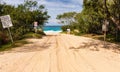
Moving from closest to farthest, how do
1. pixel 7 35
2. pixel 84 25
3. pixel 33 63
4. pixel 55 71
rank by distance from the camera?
pixel 55 71 → pixel 33 63 → pixel 7 35 → pixel 84 25

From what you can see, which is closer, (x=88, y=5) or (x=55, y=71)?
(x=55, y=71)

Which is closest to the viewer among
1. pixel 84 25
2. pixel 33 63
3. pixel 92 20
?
pixel 33 63

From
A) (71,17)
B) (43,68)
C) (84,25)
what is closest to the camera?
(43,68)

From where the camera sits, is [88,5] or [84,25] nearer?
[88,5]

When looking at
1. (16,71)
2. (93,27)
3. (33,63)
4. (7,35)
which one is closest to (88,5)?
(7,35)

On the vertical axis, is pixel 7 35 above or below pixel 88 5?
below

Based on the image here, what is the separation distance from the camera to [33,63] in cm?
1207

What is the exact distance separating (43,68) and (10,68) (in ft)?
5.27

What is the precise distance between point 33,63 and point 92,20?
112 ft

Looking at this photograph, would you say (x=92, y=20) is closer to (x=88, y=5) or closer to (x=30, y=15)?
(x=30, y=15)

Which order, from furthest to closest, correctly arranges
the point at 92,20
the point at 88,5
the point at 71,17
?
the point at 71,17, the point at 92,20, the point at 88,5

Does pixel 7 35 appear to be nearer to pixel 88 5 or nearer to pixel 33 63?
pixel 88 5

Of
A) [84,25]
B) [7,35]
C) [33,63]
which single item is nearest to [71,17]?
[84,25]

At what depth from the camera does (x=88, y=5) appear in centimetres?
2528
